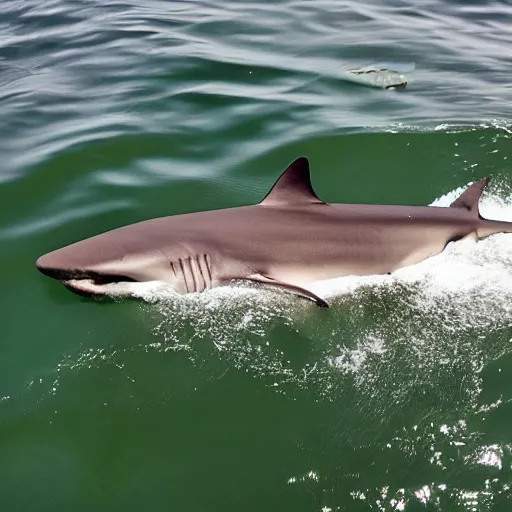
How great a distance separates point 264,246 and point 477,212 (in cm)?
193

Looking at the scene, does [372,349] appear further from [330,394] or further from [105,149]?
[105,149]

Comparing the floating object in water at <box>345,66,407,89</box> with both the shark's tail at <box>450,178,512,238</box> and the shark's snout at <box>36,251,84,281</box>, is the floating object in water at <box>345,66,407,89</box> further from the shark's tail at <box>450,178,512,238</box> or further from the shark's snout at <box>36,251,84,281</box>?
the shark's snout at <box>36,251,84,281</box>

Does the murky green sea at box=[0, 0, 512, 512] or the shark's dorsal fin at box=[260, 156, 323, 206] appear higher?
the shark's dorsal fin at box=[260, 156, 323, 206]

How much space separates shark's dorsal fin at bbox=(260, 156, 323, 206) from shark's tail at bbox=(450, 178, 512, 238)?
1334 millimetres

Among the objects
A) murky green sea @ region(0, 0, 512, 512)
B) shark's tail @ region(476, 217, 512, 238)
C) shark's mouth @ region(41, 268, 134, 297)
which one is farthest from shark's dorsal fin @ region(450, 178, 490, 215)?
shark's mouth @ region(41, 268, 134, 297)

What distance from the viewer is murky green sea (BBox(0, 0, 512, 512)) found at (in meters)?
3.39

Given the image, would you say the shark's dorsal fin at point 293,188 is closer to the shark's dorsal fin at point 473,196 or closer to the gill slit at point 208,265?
the gill slit at point 208,265

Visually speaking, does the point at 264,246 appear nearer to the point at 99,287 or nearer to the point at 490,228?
the point at 99,287

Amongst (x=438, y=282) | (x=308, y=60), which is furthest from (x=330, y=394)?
(x=308, y=60)

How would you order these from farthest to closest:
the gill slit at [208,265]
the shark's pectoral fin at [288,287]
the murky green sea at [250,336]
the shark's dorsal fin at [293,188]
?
the shark's dorsal fin at [293,188] → the gill slit at [208,265] → the shark's pectoral fin at [288,287] → the murky green sea at [250,336]

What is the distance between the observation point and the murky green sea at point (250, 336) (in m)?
3.39

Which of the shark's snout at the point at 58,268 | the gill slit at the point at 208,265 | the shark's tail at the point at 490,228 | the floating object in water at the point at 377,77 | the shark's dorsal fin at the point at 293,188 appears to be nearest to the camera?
the shark's snout at the point at 58,268

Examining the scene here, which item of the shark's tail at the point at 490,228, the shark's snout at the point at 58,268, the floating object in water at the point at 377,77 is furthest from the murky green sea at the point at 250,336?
the floating object in water at the point at 377,77

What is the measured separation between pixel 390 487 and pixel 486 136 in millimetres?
5158
